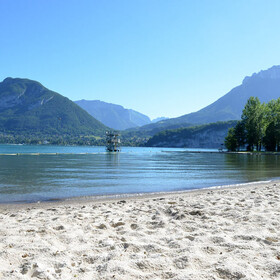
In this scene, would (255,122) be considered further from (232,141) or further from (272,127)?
(232,141)

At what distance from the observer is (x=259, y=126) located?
97250 mm

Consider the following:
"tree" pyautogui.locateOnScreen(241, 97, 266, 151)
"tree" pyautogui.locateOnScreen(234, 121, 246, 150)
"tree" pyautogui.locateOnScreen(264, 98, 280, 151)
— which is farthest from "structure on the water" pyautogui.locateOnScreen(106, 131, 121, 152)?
"tree" pyautogui.locateOnScreen(264, 98, 280, 151)

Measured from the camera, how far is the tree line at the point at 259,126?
96250 millimetres

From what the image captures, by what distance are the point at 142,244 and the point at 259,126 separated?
333 ft

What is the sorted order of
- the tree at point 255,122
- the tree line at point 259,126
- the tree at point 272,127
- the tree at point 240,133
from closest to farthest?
the tree at point 272,127
the tree line at point 259,126
the tree at point 255,122
the tree at point 240,133

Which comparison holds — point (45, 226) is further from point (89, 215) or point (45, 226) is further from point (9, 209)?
point (9, 209)

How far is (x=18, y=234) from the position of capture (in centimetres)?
603

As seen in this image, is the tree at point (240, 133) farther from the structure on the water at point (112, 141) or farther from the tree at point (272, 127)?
the structure on the water at point (112, 141)

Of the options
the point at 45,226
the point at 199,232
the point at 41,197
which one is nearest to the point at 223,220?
the point at 199,232

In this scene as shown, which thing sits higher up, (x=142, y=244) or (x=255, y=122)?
(x=255, y=122)

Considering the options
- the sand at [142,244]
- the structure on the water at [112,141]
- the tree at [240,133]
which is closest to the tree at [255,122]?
the tree at [240,133]

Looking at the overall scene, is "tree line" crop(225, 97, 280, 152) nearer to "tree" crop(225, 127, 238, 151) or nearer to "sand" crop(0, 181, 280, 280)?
"tree" crop(225, 127, 238, 151)

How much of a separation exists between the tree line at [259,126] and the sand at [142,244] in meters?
95.9

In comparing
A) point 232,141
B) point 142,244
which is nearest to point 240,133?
point 232,141
